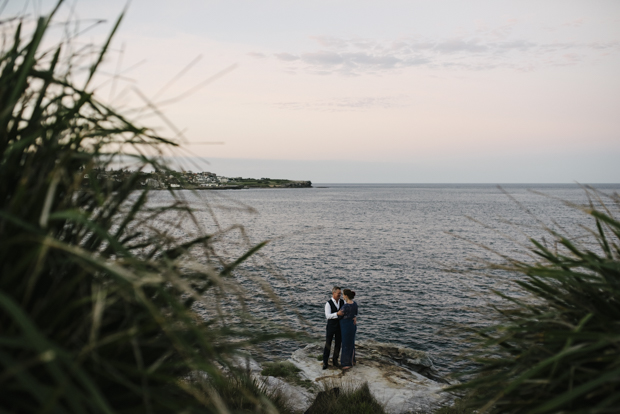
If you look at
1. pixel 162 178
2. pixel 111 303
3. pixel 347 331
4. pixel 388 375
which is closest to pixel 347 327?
pixel 347 331

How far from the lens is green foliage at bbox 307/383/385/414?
7.71m

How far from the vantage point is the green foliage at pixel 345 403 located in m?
7.71

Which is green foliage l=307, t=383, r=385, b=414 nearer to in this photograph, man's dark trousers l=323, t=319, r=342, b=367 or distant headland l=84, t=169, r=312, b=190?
man's dark trousers l=323, t=319, r=342, b=367

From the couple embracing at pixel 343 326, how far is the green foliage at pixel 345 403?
2821 mm

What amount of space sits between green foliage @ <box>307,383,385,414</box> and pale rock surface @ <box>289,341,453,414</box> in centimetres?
44

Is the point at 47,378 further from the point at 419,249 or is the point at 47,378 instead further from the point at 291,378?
the point at 419,249

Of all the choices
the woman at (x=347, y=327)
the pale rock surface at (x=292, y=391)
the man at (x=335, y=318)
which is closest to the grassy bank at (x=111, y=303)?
the pale rock surface at (x=292, y=391)

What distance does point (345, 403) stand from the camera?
8188 millimetres

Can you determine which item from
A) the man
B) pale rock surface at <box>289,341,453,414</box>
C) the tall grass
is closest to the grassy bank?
the tall grass

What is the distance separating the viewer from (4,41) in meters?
1.77

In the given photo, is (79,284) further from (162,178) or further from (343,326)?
(343,326)

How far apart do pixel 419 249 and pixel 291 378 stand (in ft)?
115

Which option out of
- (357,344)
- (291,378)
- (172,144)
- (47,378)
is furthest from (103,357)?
(357,344)

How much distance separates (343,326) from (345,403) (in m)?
3.67
